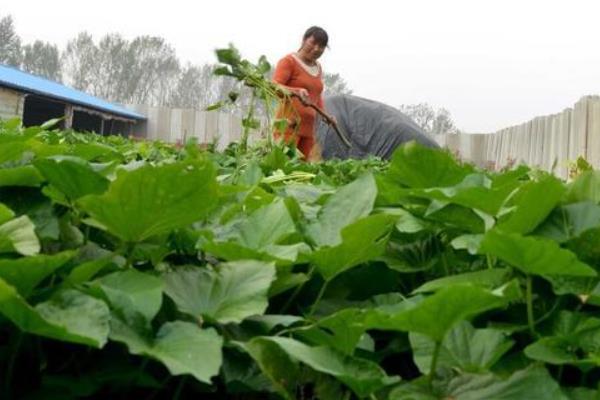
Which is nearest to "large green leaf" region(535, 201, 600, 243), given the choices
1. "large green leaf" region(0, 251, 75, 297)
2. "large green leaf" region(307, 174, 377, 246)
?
"large green leaf" region(307, 174, 377, 246)

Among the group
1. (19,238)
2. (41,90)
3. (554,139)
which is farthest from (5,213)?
(41,90)

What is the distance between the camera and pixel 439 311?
372 millimetres

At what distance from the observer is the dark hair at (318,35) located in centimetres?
525

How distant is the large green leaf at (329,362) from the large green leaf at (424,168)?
29 cm

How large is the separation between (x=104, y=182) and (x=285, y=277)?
0.43 feet

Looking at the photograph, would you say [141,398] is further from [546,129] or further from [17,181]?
[546,129]

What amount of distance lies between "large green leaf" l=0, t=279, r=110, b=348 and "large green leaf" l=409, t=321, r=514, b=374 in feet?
0.58

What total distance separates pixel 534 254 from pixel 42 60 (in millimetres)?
35698

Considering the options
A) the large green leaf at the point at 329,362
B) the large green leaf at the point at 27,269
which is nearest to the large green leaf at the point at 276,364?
the large green leaf at the point at 329,362

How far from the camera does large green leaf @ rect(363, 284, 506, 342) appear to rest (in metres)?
0.36

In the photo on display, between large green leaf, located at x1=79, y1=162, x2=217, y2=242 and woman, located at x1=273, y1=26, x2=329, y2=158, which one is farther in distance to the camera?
woman, located at x1=273, y1=26, x2=329, y2=158

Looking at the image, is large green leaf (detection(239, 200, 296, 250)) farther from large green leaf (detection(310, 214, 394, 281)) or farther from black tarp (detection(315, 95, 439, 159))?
black tarp (detection(315, 95, 439, 159))

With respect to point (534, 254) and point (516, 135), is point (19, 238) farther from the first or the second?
point (516, 135)

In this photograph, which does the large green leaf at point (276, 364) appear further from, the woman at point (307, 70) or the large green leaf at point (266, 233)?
the woman at point (307, 70)
